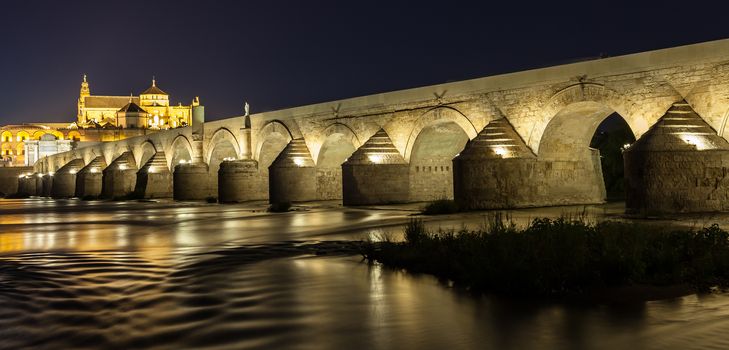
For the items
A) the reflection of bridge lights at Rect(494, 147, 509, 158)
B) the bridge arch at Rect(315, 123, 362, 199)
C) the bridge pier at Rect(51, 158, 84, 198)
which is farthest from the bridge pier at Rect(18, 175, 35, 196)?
the reflection of bridge lights at Rect(494, 147, 509, 158)

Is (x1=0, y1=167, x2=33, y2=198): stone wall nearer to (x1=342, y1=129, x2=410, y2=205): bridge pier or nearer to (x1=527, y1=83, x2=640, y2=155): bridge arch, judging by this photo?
(x1=342, y1=129, x2=410, y2=205): bridge pier

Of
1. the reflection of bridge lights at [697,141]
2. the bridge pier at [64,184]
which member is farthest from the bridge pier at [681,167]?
the bridge pier at [64,184]

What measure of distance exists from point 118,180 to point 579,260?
131 feet

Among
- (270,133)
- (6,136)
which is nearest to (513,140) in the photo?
(270,133)

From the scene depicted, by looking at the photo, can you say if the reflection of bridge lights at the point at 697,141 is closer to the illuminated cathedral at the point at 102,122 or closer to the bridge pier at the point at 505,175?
the bridge pier at the point at 505,175

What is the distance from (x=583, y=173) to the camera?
18.5 m

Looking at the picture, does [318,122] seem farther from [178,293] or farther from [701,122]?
[178,293]

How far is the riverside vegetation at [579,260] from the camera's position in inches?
236

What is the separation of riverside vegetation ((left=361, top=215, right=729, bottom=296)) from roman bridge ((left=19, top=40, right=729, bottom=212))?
270 inches

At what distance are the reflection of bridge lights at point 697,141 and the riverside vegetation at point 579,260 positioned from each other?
686cm

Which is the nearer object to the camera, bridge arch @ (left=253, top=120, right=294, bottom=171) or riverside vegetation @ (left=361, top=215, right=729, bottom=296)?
riverside vegetation @ (left=361, top=215, right=729, bottom=296)

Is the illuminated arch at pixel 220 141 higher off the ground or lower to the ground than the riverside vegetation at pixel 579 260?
higher

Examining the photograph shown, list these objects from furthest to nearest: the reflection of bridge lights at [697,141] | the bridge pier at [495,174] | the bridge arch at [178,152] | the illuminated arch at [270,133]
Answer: the bridge arch at [178,152], the illuminated arch at [270,133], the bridge pier at [495,174], the reflection of bridge lights at [697,141]

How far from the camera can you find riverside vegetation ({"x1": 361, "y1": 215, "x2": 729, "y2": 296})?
236 inches
